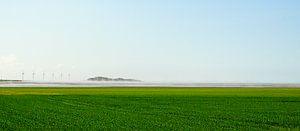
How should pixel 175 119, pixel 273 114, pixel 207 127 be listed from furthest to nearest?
pixel 273 114, pixel 175 119, pixel 207 127

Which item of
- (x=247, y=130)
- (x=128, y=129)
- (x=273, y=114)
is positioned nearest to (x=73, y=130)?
(x=128, y=129)

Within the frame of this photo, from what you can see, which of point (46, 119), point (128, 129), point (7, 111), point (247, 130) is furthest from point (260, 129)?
point (7, 111)

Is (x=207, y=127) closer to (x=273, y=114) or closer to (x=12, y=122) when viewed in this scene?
(x=273, y=114)

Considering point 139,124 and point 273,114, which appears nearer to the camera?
point 139,124

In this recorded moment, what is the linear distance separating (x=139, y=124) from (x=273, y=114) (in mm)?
9886

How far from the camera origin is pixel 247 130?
832 inches

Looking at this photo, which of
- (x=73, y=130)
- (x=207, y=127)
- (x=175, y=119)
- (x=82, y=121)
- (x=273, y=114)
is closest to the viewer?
(x=73, y=130)

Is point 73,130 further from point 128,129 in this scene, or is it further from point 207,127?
point 207,127

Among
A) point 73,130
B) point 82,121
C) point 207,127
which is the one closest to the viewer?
point 73,130

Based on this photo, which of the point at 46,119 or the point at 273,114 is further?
the point at 273,114

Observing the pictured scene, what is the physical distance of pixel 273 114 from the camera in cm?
2834

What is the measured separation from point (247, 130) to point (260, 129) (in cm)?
84

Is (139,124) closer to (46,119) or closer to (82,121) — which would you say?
(82,121)

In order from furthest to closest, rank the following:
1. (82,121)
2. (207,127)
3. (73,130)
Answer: (82,121) → (207,127) → (73,130)
